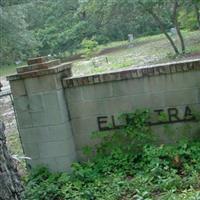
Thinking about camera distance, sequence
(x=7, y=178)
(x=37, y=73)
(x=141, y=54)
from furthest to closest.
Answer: (x=141, y=54)
(x=37, y=73)
(x=7, y=178)

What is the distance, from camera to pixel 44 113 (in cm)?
545

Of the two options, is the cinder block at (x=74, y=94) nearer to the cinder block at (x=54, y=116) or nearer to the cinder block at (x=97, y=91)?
the cinder block at (x=97, y=91)

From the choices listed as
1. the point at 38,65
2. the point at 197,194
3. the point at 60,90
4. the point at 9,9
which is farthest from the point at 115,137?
the point at 9,9

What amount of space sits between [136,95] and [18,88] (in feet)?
4.50

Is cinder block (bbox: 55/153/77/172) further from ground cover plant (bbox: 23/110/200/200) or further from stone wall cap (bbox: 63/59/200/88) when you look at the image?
stone wall cap (bbox: 63/59/200/88)

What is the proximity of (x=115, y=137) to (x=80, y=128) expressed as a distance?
1.46ft

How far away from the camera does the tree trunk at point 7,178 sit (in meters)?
2.40

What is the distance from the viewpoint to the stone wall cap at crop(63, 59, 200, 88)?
5180 mm

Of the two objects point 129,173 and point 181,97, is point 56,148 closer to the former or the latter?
point 129,173

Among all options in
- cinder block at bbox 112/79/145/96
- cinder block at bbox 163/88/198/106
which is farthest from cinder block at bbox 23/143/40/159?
cinder block at bbox 163/88/198/106

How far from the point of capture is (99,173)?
511 cm

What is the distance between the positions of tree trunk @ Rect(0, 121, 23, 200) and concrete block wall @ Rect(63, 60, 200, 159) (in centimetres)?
294

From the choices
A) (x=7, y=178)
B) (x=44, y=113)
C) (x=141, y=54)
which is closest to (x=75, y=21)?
(x=141, y=54)

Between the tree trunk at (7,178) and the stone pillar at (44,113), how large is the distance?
2.88 metres
